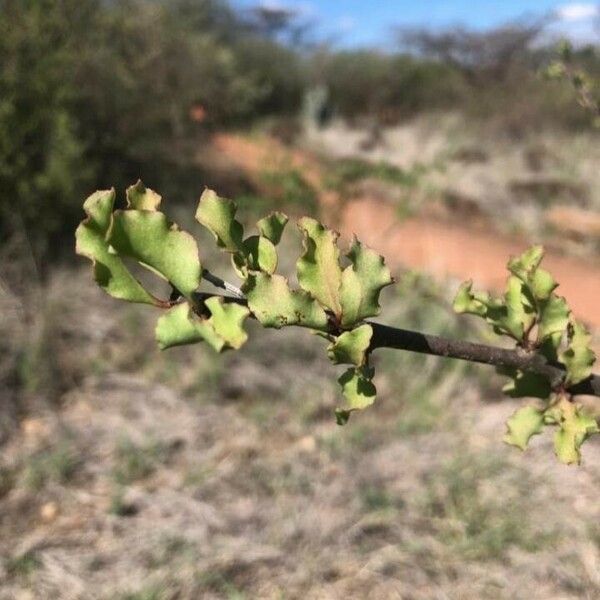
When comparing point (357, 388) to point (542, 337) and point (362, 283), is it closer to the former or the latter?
point (362, 283)

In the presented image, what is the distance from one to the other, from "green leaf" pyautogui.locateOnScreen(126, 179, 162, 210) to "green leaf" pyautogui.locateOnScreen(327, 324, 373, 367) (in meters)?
0.18

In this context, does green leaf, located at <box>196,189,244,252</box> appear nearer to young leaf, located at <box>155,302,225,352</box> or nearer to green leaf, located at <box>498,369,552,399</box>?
young leaf, located at <box>155,302,225,352</box>

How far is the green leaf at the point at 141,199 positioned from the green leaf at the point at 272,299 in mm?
101

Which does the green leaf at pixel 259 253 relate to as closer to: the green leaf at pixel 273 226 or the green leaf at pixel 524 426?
the green leaf at pixel 273 226

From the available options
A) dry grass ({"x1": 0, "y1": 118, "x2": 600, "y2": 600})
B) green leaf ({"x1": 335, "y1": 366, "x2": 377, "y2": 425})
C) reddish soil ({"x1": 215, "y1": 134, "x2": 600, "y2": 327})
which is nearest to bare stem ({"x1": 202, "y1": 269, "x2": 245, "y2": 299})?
green leaf ({"x1": 335, "y1": 366, "x2": 377, "y2": 425})

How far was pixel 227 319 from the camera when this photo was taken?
2.19 ft

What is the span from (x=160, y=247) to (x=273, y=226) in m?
0.13

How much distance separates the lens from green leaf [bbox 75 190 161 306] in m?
0.65

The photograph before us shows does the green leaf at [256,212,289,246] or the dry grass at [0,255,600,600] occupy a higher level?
the green leaf at [256,212,289,246]

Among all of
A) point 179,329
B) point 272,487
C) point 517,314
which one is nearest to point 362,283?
point 179,329

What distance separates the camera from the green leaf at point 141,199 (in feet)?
2.28

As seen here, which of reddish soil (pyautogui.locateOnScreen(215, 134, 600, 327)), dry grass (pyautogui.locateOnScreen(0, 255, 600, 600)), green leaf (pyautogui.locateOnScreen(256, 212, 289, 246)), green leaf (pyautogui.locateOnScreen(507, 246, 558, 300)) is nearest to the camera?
green leaf (pyautogui.locateOnScreen(256, 212, 289, 246))

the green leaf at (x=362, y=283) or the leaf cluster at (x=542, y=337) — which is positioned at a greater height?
the green leaf at (x=362, y=283)

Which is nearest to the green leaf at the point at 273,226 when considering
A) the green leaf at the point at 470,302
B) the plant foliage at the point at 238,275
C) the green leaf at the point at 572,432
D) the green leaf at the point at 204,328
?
the plant foliage at the point at 238,275
